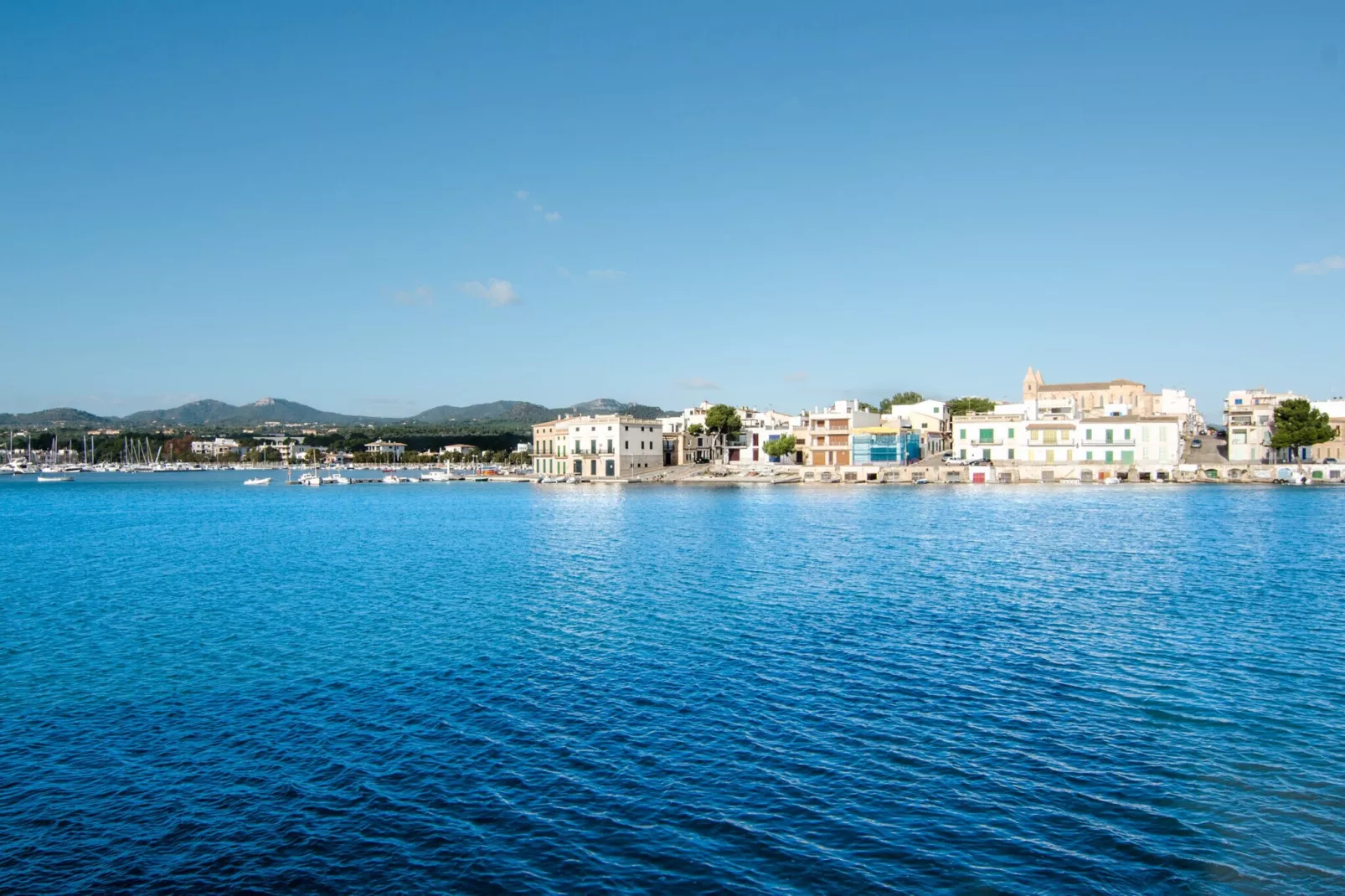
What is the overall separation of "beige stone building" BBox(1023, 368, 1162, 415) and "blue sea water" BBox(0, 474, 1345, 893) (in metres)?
80.7

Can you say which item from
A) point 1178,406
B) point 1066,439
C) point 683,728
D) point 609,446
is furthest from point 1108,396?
point 683,728

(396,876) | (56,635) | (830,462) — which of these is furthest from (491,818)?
(830,462)

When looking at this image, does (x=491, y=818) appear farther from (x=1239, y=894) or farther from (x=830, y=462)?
(x=830, y=462)

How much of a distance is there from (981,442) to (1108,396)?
3229 cm

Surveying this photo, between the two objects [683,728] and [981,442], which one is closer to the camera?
[683,728]

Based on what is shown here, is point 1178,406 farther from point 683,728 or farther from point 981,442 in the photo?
point 683,728

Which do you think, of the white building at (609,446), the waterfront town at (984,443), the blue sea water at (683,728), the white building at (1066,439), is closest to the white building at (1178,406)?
the waterfront town at (984,443)

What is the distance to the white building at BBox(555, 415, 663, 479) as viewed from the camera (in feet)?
335

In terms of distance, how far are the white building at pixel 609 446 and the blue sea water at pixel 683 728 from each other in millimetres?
70014

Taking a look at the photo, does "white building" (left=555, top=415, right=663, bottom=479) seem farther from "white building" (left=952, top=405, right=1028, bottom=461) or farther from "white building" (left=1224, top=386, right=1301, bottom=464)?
"white building" (left=1224, top=386, right=1301, bottom=464)

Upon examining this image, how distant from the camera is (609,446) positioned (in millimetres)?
102312

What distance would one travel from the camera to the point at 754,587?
90.2 ft

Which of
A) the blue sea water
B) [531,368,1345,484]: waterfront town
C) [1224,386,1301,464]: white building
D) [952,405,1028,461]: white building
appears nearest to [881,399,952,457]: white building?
[531,368,1345,484]: waterfront town

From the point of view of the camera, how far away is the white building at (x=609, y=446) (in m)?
102
